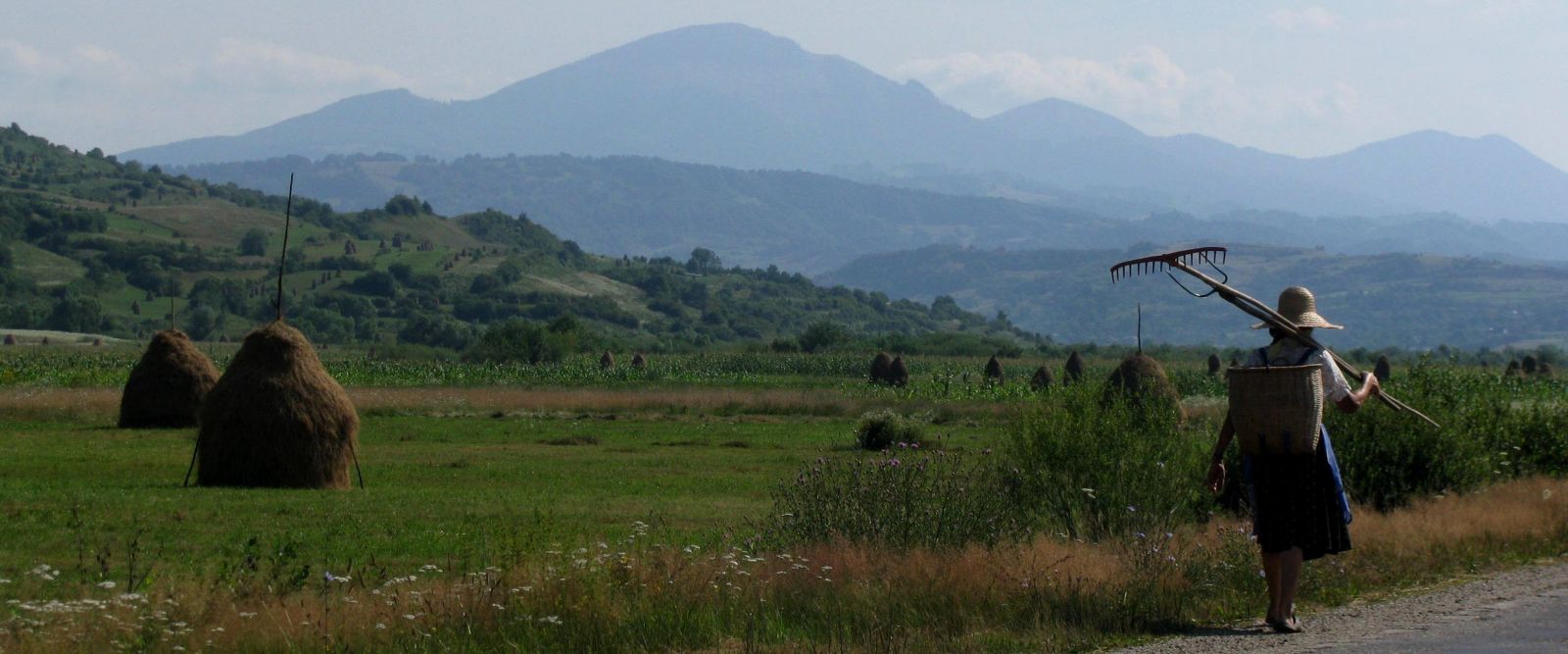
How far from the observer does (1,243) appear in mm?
147500

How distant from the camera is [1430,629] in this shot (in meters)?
11.0

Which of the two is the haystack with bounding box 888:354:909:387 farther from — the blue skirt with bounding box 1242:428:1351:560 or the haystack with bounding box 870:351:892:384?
the blue skirt with bounding box 1242:428:1351:560

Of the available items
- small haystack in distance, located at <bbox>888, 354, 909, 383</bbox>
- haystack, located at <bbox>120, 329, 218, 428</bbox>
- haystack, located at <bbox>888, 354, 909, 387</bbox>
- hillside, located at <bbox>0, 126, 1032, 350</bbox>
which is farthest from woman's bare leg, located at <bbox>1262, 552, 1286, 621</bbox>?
hillside, located at <bbox>0, 126, 1032, 350</bbox>

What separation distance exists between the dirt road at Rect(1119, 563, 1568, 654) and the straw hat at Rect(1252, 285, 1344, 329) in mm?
2101

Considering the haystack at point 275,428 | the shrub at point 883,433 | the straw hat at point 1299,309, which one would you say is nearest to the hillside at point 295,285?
the shrub at point 883,433

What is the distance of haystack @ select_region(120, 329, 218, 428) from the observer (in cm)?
3838

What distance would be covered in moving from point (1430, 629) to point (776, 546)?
5.19 meters

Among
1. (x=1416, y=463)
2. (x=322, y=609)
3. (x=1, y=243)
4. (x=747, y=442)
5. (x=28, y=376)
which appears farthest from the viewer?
(x=1, y=243)

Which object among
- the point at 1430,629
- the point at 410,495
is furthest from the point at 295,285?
the point at 1430,629

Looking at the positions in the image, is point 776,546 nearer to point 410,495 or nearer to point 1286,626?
point 1286,626

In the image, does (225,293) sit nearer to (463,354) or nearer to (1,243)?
(1,243)

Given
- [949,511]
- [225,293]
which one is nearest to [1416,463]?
[949,511]

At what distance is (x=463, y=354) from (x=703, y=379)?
28206mm

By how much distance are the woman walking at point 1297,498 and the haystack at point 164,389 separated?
3254 cm
